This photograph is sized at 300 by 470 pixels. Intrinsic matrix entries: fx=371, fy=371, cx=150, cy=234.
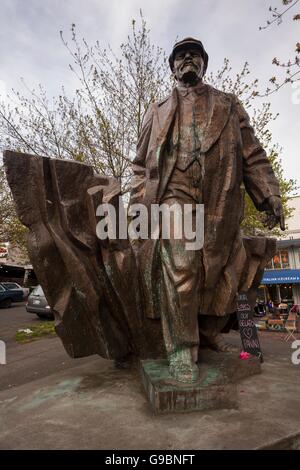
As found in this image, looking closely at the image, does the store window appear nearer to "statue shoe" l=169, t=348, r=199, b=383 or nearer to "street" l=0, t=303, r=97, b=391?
"street" l=0, t=303, r=97, b=391

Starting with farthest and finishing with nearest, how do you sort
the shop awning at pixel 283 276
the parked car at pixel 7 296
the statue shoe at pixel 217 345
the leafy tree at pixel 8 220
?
the shop awning at pixel 283 276, the parked car at pixel 7 296, the leafy tree at pixel 8 220, the statue shoe at pixel 217 345

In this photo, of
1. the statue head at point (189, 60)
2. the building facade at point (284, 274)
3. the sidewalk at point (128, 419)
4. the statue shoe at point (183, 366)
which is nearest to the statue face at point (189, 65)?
the statue head at point (189, 60)

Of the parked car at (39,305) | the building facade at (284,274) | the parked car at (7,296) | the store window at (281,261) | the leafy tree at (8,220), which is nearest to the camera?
the parked car at (39,305)

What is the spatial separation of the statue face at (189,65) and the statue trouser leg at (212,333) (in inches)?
96.8

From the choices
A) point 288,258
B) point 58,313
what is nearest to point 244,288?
point 58,313

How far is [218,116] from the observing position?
3656mm

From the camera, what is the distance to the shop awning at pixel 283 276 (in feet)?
78.5

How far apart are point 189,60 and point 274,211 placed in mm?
1767

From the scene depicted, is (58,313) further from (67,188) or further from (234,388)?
(234,388)

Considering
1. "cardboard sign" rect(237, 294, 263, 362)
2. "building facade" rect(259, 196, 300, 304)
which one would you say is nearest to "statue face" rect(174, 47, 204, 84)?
"cardboard sign" rect(237, 294, 263, 362)

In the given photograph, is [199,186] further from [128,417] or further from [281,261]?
[281,261]

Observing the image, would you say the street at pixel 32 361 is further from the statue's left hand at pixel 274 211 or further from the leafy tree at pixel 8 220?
the leafy tree at pixel 8 220

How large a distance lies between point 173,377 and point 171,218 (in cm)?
137

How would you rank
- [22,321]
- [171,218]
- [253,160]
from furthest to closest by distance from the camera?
[22,321], [253,160], [171,218]
